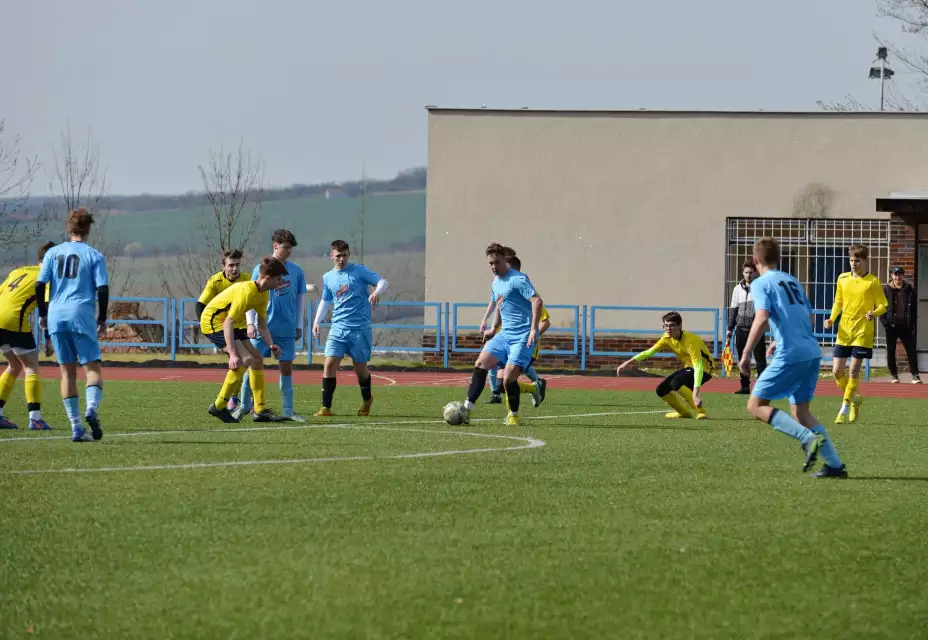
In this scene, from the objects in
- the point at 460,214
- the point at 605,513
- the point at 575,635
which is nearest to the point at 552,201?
the point at 460,214

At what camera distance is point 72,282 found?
37.2ft

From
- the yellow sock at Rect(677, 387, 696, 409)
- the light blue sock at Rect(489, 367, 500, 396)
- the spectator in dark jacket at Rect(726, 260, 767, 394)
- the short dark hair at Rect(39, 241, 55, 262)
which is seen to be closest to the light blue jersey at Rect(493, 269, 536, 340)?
the yellow sock at Rect(677, 387, 696, 409)

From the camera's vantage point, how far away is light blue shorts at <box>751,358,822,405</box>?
380 inches

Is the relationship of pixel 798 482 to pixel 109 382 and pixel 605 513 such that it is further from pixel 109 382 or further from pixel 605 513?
pixel 109 382

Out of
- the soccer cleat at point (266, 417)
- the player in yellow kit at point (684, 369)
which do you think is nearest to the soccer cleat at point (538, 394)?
the player in yellow kit at point (684, 369)

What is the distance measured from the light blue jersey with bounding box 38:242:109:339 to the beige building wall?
21.1 meters

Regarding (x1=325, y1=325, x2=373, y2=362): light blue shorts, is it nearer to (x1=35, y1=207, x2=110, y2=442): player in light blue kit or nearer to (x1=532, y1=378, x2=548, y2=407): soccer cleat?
(x1=532, y1=378, x2=548, y2=407): soccer cleat

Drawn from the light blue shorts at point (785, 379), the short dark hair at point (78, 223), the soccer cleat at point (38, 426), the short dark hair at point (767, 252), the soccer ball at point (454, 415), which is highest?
the short dark hair at point (78, 223)

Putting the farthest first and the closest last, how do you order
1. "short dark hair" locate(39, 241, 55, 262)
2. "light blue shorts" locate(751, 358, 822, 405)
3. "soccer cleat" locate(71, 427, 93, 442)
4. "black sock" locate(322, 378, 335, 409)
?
"black sock" locate(322, 378, 335, 409)
"short dark hair" locate(39, 241, 55, 262)
"soccer cleat" locate(71, 427, 93, 442)
"light blue shorts" locate(751, 358, 822, 405)

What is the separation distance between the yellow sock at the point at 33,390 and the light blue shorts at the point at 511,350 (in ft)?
14.1

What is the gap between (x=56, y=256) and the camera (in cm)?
1131

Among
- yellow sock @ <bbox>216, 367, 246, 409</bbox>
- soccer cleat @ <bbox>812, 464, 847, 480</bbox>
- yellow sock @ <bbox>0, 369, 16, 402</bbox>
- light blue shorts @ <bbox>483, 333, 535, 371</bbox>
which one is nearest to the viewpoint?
soccer cleat @ <bbox>812, 464, 847, 480</bbox>

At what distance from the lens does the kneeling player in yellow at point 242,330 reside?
13750 mm

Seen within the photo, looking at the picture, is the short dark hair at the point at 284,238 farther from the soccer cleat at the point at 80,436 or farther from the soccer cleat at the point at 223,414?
the soccer cleat at the point at 80,436
